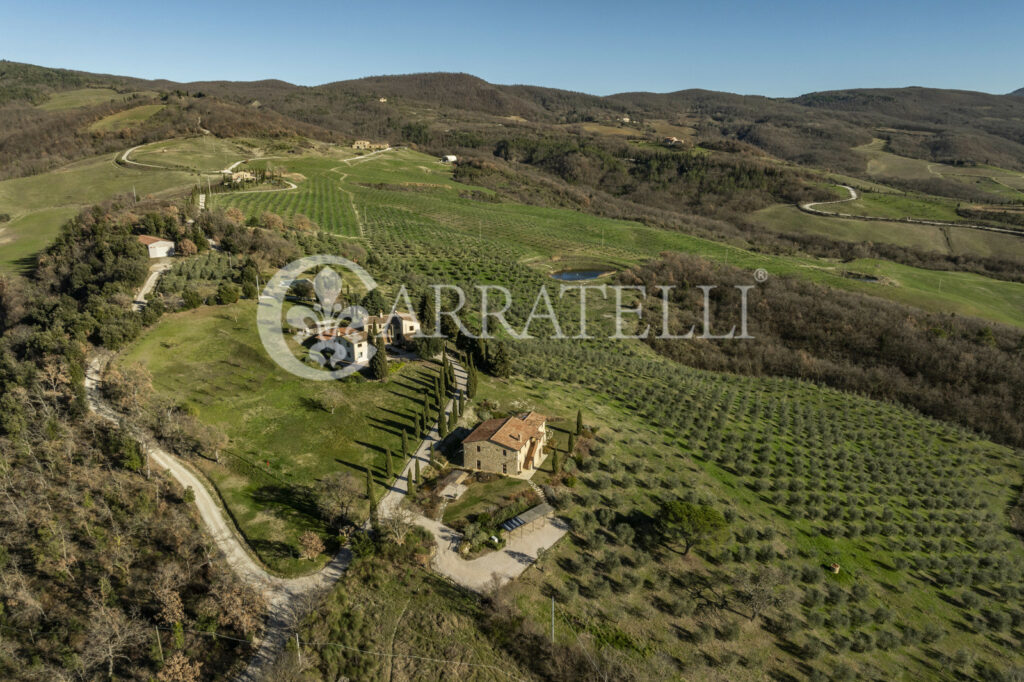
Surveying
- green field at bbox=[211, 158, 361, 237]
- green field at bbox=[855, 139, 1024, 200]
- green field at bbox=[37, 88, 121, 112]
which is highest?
green field at bbox=[37, 88, 121, 112]

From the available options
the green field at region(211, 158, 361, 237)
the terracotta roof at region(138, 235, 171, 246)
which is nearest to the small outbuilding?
the terracotta roof at region(138, 235, 171, 246)

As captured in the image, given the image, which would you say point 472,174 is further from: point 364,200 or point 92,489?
point 92,489

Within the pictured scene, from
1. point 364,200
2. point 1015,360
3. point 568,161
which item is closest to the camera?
point 1015,360

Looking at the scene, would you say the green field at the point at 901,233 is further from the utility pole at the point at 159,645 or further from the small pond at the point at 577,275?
the utility pole at the point at 159,645

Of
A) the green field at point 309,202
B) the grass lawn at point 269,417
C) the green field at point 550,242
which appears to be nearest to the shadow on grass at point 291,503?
the grass lawn at point 269,417

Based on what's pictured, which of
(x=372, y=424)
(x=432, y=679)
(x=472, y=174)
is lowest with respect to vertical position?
(x=432, y=679)

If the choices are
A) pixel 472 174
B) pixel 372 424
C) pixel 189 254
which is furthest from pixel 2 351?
pixel 472 174

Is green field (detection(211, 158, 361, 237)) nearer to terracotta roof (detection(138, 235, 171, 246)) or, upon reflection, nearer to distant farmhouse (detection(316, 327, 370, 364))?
terracotta roof (detection(138, 235, 171, 246))
